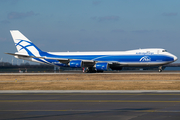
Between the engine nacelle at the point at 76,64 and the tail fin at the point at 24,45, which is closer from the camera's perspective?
the engine nacelle at the point at 76,64

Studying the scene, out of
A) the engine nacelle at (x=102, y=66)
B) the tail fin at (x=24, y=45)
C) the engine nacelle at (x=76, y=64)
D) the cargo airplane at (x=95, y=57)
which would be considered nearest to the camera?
the engine nacelle at (x=102, y=66)

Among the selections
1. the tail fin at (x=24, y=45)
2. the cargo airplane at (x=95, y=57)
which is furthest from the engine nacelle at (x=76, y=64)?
the tail fin at (x=24, y=45)

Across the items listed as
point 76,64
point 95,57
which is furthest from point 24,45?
point 95,57

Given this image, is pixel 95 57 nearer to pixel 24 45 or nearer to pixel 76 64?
pixel 76 64

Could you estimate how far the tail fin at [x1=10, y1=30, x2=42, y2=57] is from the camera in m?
62.0

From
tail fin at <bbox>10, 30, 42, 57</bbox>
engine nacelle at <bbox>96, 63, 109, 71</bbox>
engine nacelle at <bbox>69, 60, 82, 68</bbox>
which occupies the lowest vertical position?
engine nacelle at <bbox>96, 63, 109, 71</bbox>

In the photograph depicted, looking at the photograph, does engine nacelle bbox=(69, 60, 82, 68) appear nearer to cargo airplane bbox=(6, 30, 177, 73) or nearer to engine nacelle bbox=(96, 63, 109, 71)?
cargo airplane bbox=(6, 30, 177, 73)

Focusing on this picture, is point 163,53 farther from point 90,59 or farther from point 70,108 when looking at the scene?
point 70,108

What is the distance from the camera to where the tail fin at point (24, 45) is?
6203 cm

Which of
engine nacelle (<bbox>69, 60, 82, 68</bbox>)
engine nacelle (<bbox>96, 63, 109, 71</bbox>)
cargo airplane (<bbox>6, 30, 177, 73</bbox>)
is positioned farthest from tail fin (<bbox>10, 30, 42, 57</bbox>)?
engine nacelle (<bbox>96, 63, 109, 71</bbox>)

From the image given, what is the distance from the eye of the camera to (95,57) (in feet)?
187

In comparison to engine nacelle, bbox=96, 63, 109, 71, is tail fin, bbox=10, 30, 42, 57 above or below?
above

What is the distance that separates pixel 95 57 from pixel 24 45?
58.7ft

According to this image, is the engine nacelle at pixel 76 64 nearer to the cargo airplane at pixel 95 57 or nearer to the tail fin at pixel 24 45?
the cargo airplane at pixel 95 57
